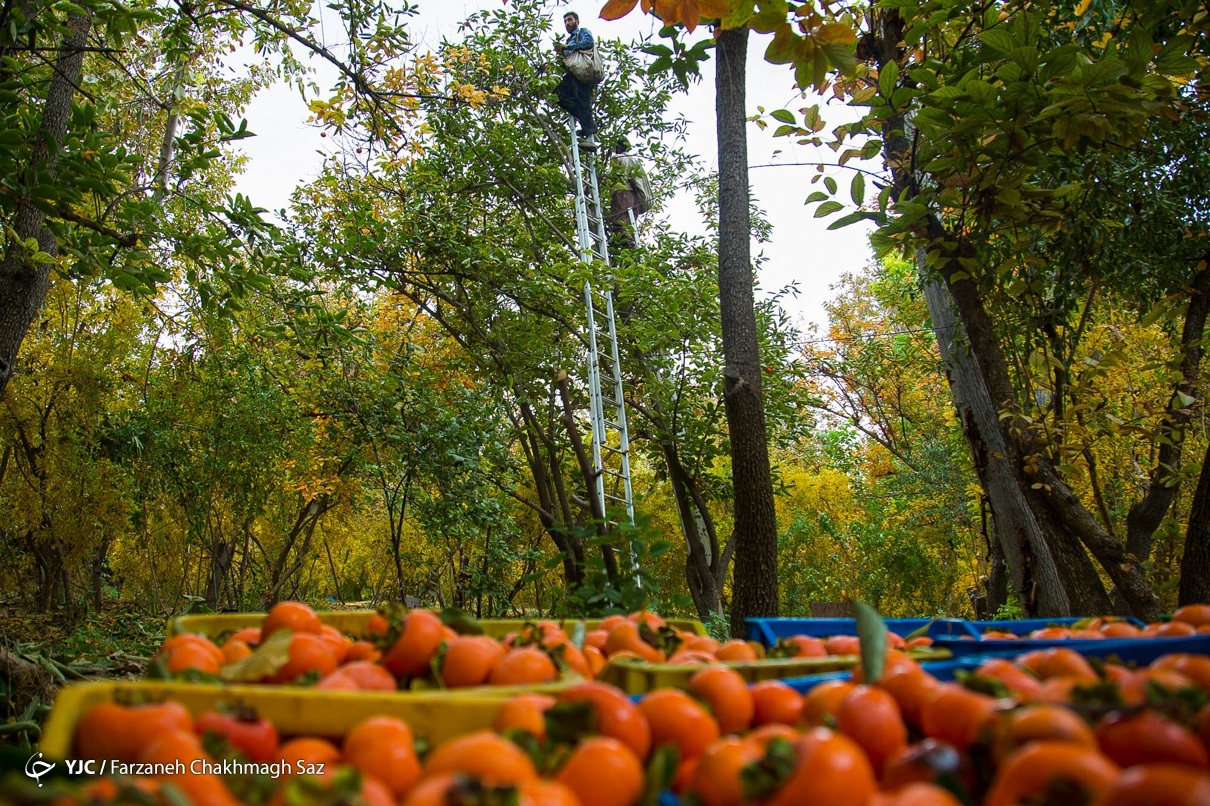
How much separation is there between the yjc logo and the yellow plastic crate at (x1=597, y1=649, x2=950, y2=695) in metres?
0.67

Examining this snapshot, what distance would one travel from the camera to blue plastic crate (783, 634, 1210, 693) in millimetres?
904

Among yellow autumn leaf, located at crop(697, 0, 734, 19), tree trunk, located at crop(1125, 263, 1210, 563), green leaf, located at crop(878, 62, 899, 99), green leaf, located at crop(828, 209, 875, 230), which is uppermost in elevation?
green leaf, located at crop(878, 62, 899, 99)

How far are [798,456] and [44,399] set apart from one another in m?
11.7

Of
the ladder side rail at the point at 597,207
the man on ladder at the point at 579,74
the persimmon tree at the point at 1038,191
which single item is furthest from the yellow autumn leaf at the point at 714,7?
the man on ladder at the point at 579,74

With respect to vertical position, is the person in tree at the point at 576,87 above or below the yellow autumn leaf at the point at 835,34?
above

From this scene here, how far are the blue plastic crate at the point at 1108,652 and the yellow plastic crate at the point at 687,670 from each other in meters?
0.01

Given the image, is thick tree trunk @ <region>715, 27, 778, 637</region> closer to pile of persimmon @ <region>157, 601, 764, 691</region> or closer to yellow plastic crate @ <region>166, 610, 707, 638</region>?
yellow plastic crate @ <region>166, 610, 707, 638</region>

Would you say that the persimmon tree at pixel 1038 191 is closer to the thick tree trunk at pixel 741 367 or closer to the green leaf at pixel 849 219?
the green leaf at pixel 849 219

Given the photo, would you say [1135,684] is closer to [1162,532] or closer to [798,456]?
[1162,532]

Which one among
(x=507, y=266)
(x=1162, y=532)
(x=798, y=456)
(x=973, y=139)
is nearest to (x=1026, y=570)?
(x=1162, y=532)

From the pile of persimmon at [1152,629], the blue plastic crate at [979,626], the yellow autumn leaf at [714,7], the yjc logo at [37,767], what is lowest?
the yjc logo at [37,767]

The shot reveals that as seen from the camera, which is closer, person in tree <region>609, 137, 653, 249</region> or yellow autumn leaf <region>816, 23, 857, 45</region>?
yellow autumn leaf <region>816, 23, 857, 45</region>

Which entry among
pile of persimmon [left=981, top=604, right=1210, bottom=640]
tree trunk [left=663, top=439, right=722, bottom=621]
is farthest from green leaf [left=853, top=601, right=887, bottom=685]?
tree trunk [left=663, top=439, right=722, bottom=621]

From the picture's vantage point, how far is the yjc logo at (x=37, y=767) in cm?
88
